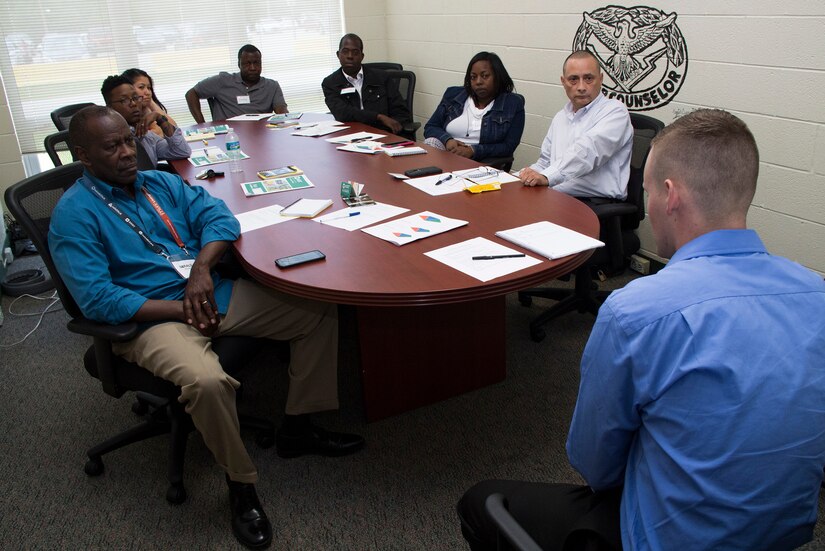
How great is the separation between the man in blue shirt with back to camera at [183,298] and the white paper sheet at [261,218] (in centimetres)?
11

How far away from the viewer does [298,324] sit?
6.84 ft

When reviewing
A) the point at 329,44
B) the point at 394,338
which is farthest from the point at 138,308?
the point at 329,44

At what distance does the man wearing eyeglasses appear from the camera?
10.3 feet

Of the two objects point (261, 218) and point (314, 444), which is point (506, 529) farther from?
point (261, 218)

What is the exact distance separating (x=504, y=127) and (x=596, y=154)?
88cm

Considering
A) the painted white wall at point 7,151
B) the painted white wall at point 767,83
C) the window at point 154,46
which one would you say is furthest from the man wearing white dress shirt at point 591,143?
the painted white wall at point 7,151

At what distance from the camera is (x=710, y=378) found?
2.85 ft

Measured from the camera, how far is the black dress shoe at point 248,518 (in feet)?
5.88

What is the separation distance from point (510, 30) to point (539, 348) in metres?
2.40

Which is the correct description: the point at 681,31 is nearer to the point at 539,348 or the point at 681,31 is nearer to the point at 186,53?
the point at 539,348

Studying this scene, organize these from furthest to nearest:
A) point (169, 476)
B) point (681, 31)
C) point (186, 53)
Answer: point (186, 53)
point (681, 31)
point (169, 476)

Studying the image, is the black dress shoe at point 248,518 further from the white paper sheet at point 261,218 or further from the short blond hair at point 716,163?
the short blond hair at point 716,163

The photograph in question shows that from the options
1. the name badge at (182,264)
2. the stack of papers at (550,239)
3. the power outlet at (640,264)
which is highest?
the stack of papers at (550,239)

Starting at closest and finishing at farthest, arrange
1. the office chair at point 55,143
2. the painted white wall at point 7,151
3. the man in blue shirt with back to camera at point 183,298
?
the man in blue shirt with back to camera at point 183,298 → the office chair at point 55,143 → the painted white wall at point 7,151
